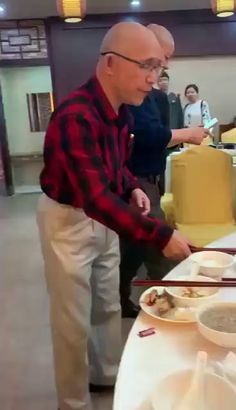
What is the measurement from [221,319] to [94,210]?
51cm

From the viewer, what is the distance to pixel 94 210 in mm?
1385

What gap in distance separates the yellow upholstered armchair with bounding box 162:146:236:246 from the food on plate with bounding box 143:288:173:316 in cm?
159

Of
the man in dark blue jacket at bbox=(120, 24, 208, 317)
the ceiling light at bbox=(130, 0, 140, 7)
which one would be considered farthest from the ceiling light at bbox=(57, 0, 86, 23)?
the ceiling light at bbox=(130, 0, 140, 7)

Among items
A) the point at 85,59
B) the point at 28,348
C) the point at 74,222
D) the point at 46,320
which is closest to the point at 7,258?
the point at 46,320

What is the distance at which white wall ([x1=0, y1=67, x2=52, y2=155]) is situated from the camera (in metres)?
6.81

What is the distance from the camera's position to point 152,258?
2.71m

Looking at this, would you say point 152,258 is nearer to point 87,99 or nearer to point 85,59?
point 87,99

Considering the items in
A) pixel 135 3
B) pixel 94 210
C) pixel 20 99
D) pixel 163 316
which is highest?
pixel 135 3

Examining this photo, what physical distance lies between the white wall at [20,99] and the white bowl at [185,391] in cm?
647

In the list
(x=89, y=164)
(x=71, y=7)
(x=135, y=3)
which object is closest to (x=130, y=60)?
(x=89, y=164)

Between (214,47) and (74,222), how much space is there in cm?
580

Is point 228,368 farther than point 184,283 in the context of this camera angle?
No

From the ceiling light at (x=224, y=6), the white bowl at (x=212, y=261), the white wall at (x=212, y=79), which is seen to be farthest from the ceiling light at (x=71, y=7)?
the white bowl at (x=212, y=261)

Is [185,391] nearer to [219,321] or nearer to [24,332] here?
[219,321]
